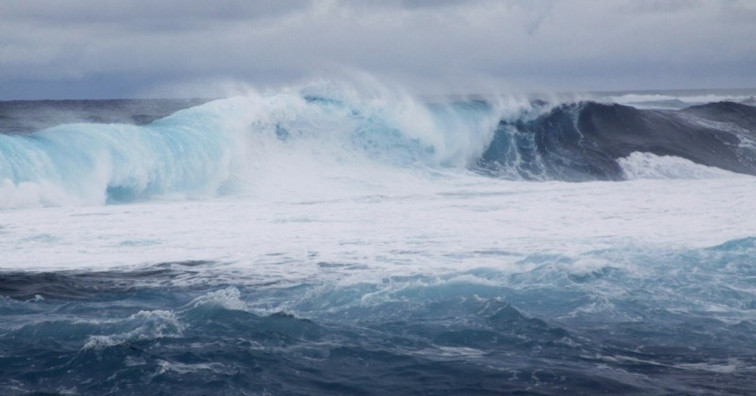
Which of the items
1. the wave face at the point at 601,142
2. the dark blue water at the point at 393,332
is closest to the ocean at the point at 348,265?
the dark blue water at the point at 393,332

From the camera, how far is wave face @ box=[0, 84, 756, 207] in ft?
62.1

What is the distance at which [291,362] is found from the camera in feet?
22.3

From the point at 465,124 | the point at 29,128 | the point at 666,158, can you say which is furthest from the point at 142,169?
the point at 29,128

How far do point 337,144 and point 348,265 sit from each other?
44.2 ft

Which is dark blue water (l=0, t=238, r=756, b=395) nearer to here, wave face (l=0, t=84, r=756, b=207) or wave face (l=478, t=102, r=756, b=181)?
wave face (l=0, t=84, r=756, b=207)

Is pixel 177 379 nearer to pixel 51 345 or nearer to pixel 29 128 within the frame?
pixel 51 345

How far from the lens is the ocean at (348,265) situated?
21.7ft

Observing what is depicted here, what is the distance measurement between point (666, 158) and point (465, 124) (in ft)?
19.4

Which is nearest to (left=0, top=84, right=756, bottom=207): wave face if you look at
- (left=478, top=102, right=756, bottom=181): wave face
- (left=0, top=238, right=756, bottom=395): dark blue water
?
(left=478, top=102, right=756, bottom=181): wave face

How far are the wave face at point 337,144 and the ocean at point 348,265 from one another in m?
0.09

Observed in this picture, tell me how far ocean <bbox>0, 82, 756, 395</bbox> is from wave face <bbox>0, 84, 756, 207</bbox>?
9 cm

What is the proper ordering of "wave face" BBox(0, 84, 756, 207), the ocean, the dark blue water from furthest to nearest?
"wave face" BBox(0, 84, 756, 207) → the ocean → the dark blue water

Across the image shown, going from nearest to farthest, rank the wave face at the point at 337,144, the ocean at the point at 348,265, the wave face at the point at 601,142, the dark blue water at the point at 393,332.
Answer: the dark blue water at the point at 393,332
the ocean at the point at 348,265
the wave face at the point at 337,144
the wave face at the point at 601,142

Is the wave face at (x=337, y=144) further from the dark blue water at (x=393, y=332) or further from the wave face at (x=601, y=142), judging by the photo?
the dark blue water at (x=393, y=332)
